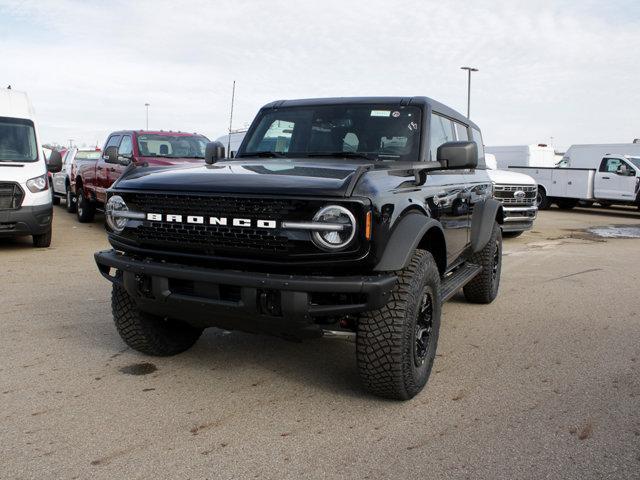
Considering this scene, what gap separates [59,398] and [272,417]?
1281 millimetres

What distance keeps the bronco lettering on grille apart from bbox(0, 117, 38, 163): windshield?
6781mm

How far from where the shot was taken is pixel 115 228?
3.79 metres

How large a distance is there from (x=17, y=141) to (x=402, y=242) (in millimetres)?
8140

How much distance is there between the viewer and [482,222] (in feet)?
17.6

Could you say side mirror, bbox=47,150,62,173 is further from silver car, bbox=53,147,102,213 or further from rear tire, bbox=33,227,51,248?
silver car, bbox=53,147,102,213

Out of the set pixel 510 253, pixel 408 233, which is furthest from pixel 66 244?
pixel 408 233

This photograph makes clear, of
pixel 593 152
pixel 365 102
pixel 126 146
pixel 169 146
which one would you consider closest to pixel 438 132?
pixel 365 102

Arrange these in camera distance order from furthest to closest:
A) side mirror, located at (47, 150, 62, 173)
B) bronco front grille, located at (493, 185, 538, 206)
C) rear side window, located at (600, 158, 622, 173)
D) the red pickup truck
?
1. rear side window, located at (600, 158, 622, 173)
2. bronco front grille, located at (493, 185, 538, 206)
3. the red pickup truck
4. side mirror, located at (47, 150, 62, 173)

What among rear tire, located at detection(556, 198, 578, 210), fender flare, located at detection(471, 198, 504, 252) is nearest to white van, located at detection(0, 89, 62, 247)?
fender flare, located at detection(471, 198, 504, 252)

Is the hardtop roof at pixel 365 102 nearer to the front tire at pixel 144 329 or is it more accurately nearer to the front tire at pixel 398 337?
the front tire at pixel 398 337

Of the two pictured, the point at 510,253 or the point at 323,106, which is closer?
the point at 323,106

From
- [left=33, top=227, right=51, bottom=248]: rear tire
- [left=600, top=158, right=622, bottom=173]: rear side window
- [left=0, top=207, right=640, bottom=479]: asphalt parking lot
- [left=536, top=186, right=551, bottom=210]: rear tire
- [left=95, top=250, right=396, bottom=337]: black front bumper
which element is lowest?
[left=0, top=207, right=640, bottom=479]: asphalt parking lot

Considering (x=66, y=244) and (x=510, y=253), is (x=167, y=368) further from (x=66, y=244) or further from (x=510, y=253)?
(x=510, y=253)

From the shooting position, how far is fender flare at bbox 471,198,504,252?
5258 mm
